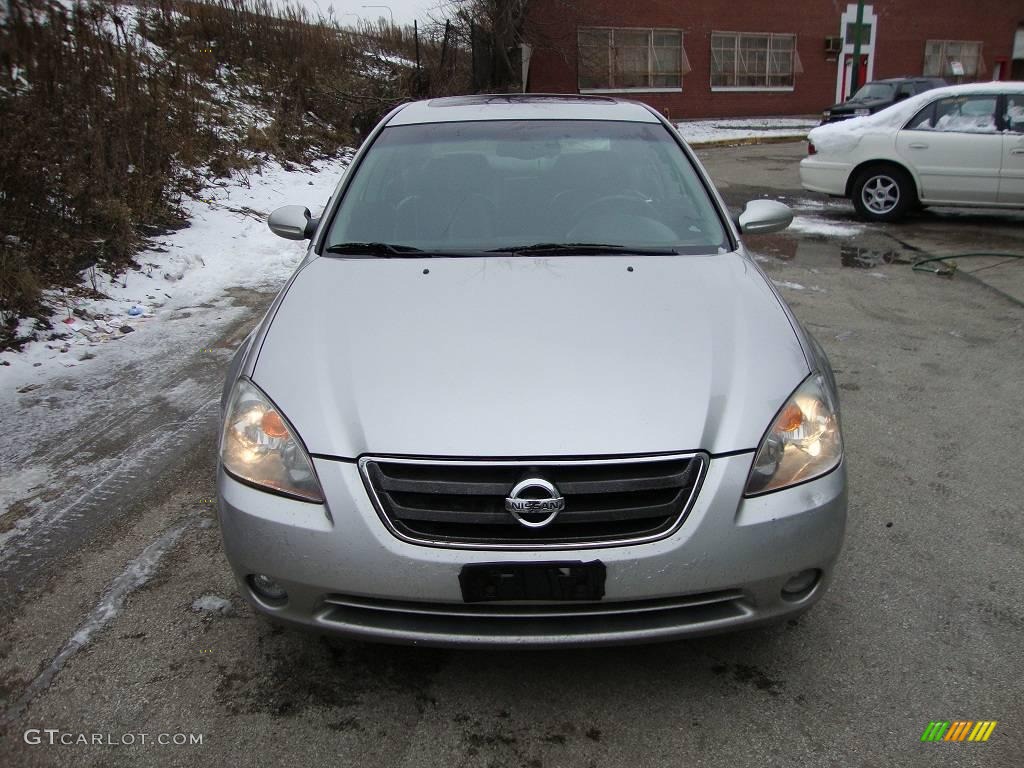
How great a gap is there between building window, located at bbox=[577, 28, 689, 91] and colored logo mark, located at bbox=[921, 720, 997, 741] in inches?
1079

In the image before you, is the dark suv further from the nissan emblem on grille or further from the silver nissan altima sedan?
the nissan emblem on grille

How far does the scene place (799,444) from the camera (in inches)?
91.4

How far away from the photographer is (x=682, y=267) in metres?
3.06

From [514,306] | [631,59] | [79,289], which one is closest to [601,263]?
[514,306]

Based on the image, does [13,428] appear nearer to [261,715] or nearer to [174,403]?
[174,403]

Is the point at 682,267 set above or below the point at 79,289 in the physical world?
above

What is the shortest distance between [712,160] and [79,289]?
14.9 m

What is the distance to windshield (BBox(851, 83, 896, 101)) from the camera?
19.2 meters

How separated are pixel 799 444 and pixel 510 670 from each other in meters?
1.05

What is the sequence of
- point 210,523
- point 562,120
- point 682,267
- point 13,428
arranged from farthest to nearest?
point 13,428, point 562,120, point 210,523, point 682,267

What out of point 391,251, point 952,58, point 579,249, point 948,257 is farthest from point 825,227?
point 952,58

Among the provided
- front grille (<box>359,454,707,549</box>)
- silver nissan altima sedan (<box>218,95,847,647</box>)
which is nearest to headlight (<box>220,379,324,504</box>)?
silver nissan altima sedan (<box>218,95,847,647</box>)

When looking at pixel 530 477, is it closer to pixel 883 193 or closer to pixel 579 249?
pixel 579 249

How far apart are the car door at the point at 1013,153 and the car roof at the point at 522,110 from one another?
6976 mm
